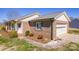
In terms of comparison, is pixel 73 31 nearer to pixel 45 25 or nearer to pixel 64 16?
pixel 64 16

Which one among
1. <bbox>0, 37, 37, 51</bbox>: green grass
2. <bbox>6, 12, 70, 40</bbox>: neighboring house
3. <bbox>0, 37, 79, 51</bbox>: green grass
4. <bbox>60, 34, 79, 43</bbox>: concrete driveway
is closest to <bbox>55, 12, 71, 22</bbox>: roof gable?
<bbox>6, 12, 70, 40</bbox>: neighboring house

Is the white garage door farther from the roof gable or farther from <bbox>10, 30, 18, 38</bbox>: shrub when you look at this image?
<bbox>10, 30, 18, 38</bbox>: shrub

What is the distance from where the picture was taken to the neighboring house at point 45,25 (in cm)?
256

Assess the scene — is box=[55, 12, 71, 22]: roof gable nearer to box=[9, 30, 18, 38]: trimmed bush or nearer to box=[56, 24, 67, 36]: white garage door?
box=[56, 24, 67, 36]: white garage door

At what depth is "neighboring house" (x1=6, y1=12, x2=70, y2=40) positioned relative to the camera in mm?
2559

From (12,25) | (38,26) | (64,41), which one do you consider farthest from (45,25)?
(12,25)

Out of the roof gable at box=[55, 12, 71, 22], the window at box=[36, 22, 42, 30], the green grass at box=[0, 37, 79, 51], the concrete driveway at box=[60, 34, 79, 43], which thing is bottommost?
the green grass at box=[0, 37, 79, 51]

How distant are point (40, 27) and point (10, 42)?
50cm

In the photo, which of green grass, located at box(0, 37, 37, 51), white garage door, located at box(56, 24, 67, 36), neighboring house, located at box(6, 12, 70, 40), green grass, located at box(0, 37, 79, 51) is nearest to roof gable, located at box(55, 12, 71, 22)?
neighboring house, located at box(6, 12, 70, 40)

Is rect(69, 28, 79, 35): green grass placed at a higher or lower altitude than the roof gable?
lower

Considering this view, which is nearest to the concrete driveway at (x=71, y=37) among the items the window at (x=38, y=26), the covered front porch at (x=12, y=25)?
the window at (x=38, y=26)
